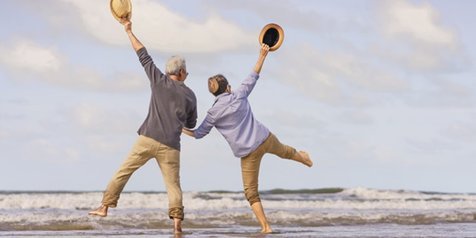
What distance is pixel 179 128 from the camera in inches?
358

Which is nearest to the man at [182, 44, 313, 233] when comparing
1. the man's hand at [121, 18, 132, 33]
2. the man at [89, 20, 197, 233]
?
the man at [89, 20, 197, 233]

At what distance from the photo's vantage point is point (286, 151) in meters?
9.78

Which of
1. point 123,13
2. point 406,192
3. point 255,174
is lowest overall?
point 255,174

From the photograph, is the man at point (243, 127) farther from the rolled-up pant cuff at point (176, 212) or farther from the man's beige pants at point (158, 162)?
the rolled-up pant cuff at point (176, 212)

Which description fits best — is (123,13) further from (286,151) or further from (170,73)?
(286,151)

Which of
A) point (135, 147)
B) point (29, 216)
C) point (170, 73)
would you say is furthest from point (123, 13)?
point (29, 216)

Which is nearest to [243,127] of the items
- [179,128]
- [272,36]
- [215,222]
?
[179,128]

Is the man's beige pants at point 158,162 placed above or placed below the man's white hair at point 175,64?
below

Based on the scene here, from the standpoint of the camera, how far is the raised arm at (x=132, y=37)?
910 centimetres

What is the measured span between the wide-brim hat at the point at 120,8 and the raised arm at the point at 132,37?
2.6 inches

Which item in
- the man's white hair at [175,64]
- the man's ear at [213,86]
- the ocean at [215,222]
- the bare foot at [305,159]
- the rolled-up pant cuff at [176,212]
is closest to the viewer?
the man's white hair at [175,64]

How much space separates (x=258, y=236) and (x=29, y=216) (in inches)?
278

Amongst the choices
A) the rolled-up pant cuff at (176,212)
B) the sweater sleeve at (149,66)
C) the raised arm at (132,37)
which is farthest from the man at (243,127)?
the raised arm at (132,37)

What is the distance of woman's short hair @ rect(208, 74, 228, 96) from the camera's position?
373 inches
